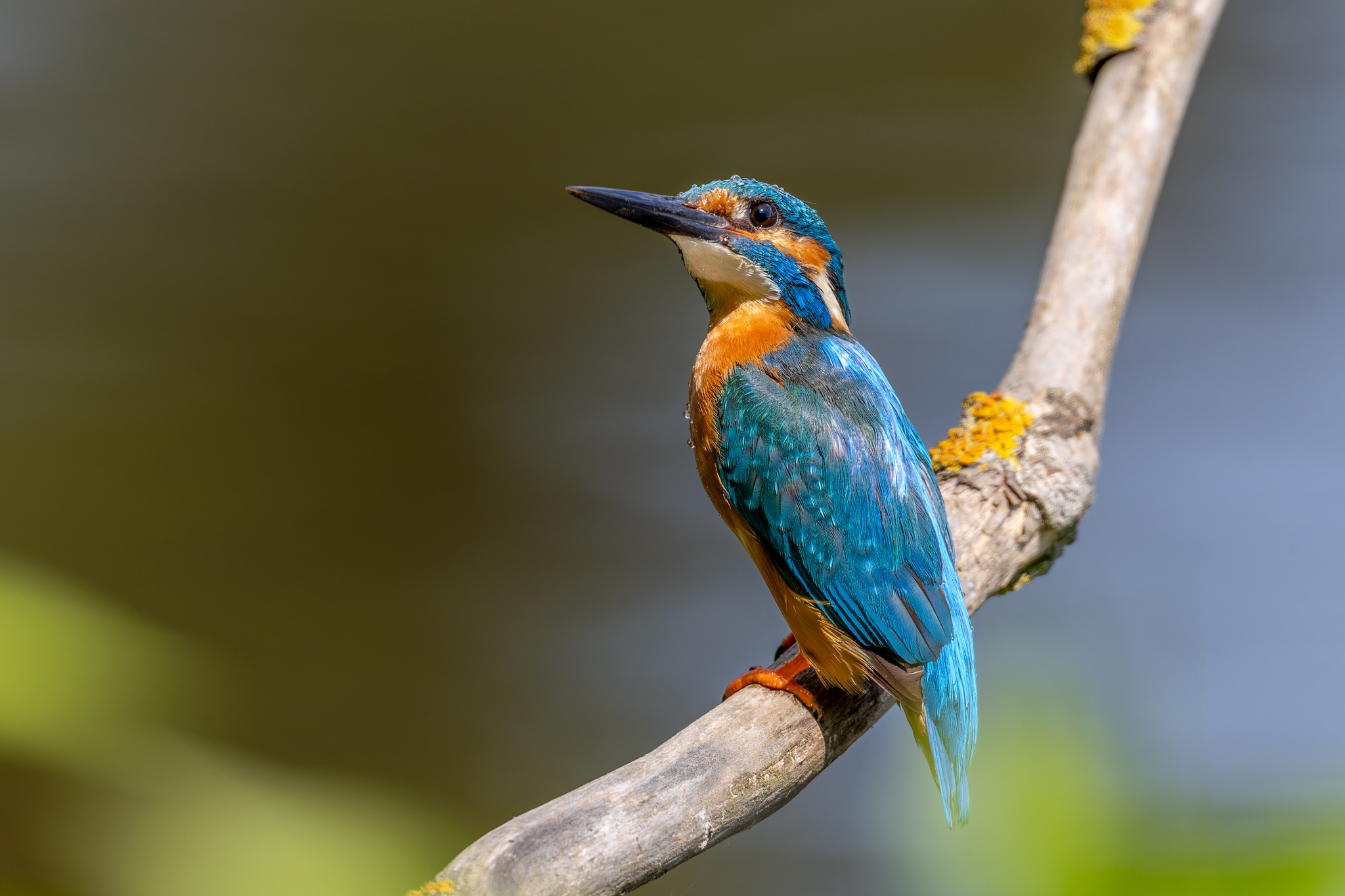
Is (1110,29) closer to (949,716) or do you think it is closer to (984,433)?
(984,433)

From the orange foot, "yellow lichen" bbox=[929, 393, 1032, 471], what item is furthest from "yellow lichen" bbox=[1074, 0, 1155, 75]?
the orange foot

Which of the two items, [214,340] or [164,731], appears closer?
[164,731]

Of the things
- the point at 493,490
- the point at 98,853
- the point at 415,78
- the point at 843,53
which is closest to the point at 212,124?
the point at 415,78

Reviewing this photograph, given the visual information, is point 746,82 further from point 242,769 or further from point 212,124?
point 242,769

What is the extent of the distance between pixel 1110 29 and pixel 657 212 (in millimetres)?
1390

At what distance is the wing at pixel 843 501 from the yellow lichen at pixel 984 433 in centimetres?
27

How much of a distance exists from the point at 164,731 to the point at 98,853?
0.27 feet

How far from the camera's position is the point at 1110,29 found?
2.33 meters

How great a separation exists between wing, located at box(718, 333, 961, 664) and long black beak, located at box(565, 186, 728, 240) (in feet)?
0.91

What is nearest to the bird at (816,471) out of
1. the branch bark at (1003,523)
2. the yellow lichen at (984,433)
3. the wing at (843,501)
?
the wing at (843,501)

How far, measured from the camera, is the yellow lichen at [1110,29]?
7.61 ft

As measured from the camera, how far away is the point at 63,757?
18.1 inches

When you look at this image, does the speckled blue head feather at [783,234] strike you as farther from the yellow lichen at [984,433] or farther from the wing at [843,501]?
the yellow lichen at [984,433]

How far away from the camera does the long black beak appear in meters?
1.70
